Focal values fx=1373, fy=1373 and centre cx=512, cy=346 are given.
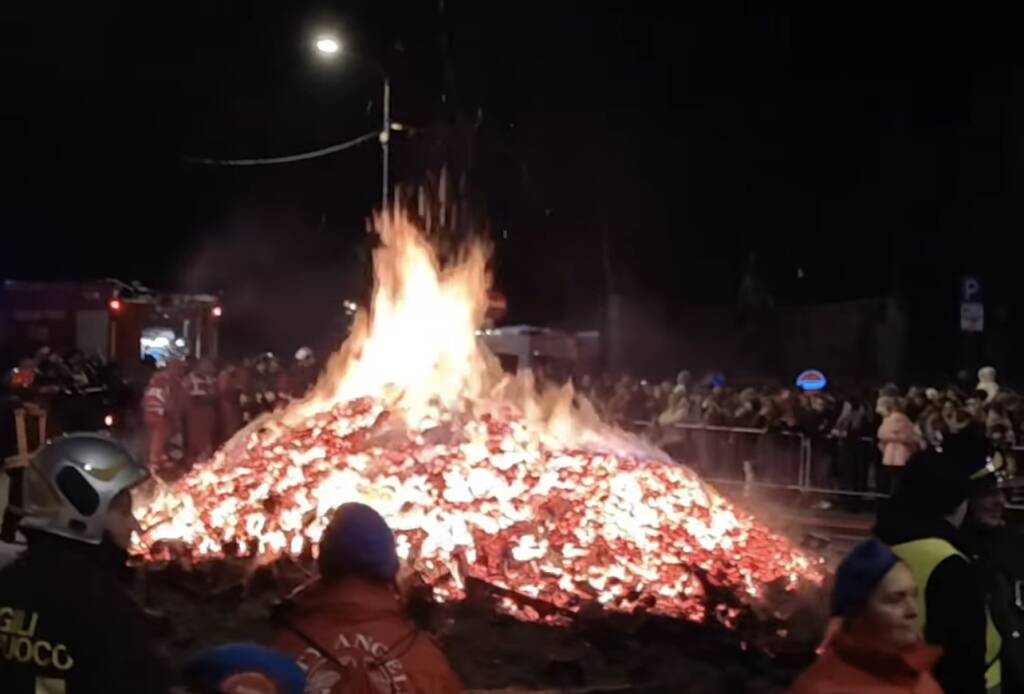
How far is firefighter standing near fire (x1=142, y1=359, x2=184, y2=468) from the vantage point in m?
20.3

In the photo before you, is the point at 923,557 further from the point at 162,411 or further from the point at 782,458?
the point at 162,411

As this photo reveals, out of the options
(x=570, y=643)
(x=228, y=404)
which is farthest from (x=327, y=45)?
(x=570, y=643)

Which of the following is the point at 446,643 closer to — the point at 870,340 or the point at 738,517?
the point at 738,517

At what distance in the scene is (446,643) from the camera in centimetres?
1008

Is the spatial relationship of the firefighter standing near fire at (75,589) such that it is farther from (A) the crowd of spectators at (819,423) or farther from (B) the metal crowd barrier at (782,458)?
(B) the metal crowd barrier at (782,458)

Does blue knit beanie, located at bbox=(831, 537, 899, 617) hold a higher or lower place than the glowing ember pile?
higher

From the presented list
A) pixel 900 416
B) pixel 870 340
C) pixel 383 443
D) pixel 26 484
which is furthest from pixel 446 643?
pixel 870 340

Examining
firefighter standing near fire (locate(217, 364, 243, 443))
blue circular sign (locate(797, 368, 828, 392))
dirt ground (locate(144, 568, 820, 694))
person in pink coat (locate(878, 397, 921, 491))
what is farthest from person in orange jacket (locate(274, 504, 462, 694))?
blue circular sign (locate(797, 368, 828, 392))

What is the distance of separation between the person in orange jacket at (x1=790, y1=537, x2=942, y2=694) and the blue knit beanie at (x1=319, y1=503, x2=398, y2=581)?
132cm

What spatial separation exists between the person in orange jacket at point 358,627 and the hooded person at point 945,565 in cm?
179

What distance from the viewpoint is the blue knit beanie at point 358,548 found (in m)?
4.34

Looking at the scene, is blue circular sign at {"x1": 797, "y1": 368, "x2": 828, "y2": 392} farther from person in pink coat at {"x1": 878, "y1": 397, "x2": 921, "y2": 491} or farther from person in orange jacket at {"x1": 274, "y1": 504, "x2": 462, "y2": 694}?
person in orange jacket at {"x1": 274, "y1": 504, "x2": 462, "y2": 694}

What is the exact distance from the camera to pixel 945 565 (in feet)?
16.5

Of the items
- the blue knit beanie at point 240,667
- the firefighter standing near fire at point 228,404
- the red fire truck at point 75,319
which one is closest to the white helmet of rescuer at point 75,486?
the blue knit beanie at point 240,667
